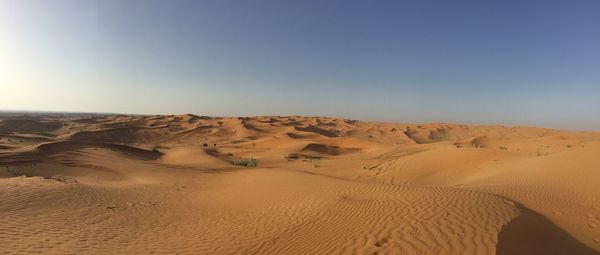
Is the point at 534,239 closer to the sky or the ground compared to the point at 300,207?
closer to the sky

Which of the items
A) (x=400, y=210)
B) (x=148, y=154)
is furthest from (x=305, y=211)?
(x=148, y=154)

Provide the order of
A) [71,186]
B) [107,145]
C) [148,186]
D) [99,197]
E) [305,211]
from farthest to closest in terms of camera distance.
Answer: [107,145] < [148,186] < [71,186] < [99,197] < [305,211]

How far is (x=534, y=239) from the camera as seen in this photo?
690 centimetres

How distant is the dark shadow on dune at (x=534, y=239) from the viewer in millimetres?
6395

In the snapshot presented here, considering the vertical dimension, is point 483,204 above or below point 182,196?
above

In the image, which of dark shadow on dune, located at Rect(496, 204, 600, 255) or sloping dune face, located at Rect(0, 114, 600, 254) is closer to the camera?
dark shadow on dune, located at Rect(496, 204, 600, 255)

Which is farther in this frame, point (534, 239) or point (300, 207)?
point (300, 207)

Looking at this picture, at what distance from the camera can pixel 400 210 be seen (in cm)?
865

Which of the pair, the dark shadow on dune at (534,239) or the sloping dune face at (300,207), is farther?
the sloping dune face at (300,207)

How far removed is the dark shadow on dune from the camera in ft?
21.0

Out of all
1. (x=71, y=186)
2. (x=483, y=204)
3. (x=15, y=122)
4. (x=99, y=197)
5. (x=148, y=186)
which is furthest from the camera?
(x=15, y=122)

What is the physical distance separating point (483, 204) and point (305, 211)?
4.00 metres

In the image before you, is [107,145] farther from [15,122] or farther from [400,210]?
[15,122]

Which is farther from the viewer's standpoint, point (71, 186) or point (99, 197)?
point (71, 186)
